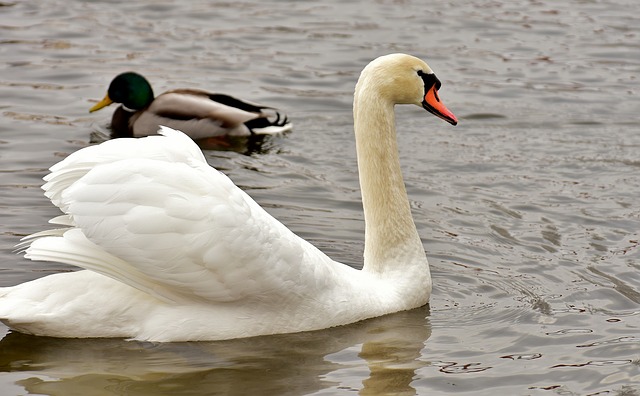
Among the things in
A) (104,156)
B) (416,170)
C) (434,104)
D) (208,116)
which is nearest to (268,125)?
(208,116)

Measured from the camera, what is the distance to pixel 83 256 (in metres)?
6.48

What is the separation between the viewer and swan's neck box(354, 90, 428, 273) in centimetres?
759

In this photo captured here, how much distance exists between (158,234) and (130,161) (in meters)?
0.39

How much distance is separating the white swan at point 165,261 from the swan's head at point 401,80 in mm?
1109

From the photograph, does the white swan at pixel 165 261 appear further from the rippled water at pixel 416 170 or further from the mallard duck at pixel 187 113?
the mallard duck at pixel 187 113

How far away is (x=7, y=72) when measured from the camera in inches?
535

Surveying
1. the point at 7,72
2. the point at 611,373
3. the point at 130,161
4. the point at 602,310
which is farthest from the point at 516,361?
the point at 7,72

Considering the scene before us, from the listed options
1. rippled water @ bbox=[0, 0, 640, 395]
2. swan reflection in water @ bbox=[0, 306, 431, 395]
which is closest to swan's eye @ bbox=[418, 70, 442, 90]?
rippled water @ bbox=[0, 0, 640, 395]

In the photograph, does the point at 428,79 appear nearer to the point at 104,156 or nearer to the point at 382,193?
the point at 382,193

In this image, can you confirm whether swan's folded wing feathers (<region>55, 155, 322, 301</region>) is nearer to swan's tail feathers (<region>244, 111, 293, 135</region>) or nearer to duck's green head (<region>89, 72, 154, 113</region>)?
swan's tail feathers (<region>244, 111, 293, 135</region>)

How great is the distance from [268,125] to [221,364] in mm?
5537

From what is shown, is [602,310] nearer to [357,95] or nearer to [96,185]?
[357,95]

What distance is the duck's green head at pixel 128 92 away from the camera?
40.0ft

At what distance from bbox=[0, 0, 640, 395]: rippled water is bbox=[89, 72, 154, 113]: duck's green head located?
0.99ft
